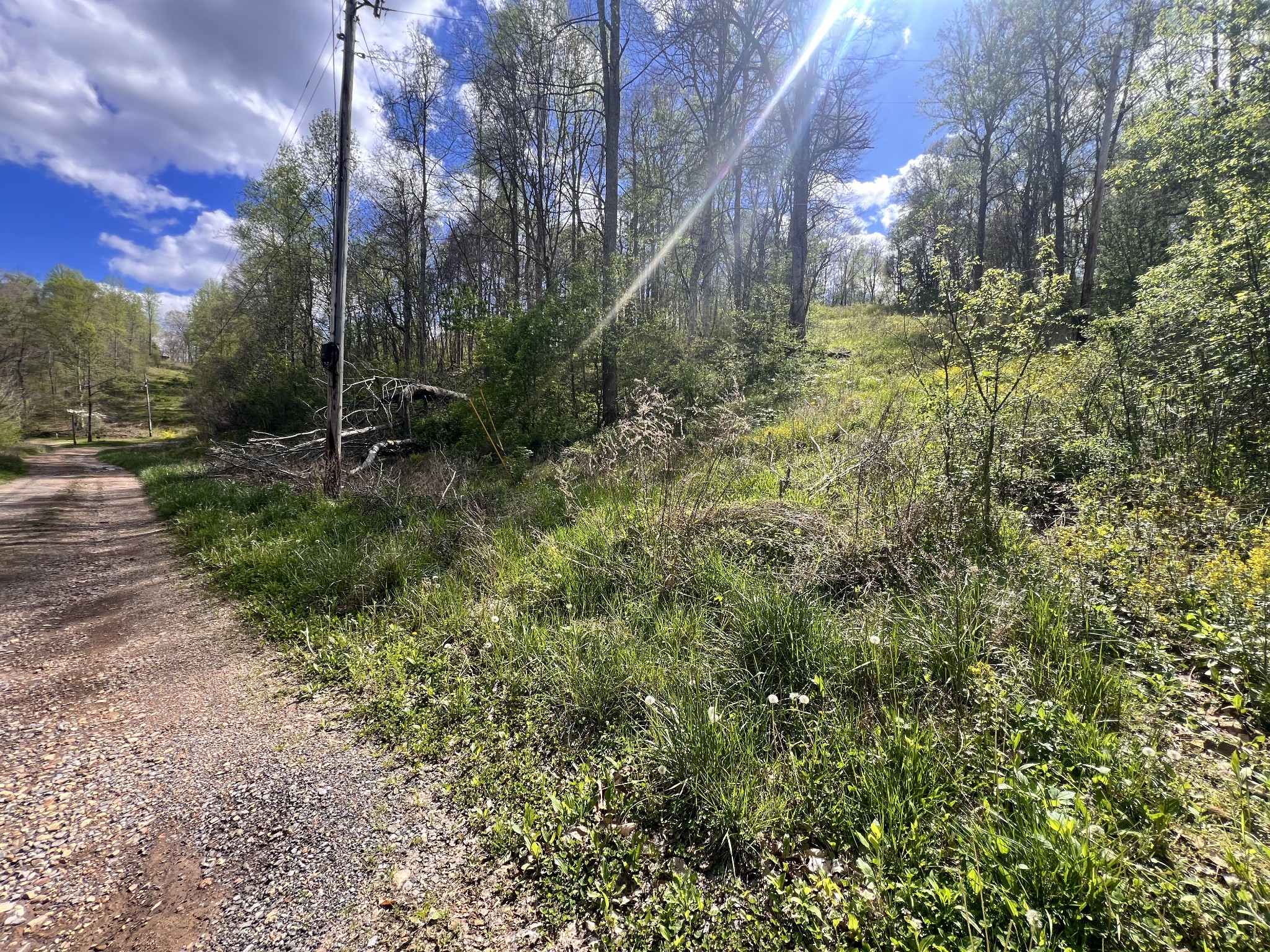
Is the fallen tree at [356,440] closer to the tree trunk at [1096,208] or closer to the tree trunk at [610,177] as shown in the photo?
the tree trunk at [610,177]

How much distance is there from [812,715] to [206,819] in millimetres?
3233

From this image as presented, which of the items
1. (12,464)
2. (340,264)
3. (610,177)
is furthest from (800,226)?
(12,464)

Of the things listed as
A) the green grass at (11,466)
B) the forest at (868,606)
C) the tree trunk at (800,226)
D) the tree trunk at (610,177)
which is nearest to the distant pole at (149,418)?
the green grass at (11,466)

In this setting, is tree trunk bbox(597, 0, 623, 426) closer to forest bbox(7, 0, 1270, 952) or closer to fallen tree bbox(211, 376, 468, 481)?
forest bbox(7, 0, 1270, 952)

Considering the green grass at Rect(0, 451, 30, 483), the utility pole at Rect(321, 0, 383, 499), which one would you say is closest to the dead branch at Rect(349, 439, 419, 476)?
the utility pole at Rect(321, 0, 383, 499)

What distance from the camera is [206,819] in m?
2.39

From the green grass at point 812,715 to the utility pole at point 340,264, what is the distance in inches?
154

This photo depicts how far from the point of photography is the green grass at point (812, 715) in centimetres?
171

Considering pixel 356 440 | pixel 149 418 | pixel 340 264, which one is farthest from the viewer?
pixel 149 418

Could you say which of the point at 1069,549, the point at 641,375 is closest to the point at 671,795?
the point at 1069,549

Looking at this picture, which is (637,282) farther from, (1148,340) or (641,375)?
(1148,340)

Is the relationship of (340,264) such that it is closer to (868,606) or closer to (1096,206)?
(868,606)

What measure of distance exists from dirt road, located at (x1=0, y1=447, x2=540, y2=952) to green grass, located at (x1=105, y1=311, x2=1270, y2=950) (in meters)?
0.26

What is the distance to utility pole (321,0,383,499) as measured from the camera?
7.98 meters
